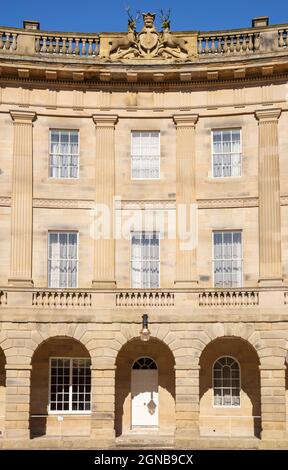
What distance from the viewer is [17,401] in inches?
1393

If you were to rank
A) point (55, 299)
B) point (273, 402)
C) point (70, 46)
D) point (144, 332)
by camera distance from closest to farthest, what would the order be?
point (144, 332) < point (273, 402) < point (55, 299) < point (70, 46)

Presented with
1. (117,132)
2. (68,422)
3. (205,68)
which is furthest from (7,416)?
(205,68)

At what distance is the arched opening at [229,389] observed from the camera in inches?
1448

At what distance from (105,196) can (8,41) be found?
7.32 meters

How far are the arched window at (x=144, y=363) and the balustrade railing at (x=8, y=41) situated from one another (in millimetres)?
13293

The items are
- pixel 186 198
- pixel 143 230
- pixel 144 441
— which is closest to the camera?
pixel 144 441

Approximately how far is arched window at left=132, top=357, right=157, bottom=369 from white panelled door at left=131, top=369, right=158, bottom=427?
0.13 metres

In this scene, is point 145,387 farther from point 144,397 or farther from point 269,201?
point 269,201

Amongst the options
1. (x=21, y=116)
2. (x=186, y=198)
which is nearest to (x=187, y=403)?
(x=186, y=198)

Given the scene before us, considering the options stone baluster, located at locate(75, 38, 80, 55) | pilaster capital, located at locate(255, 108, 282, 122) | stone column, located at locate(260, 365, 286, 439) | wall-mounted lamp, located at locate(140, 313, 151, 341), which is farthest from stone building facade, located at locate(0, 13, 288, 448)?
wall-mounted lamp, located at locate(140, 313, 151, 341)

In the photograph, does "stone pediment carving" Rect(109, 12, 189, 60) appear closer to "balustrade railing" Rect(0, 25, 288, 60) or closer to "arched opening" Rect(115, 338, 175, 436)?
"balustrade railing" Rect(0, 25, 288, 60)

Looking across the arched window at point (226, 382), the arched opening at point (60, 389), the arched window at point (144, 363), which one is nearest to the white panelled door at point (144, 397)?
the arched window at point (144, 363)

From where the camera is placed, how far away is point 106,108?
38656mm

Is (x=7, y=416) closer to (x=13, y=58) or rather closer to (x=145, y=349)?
(x=145, y=349)
